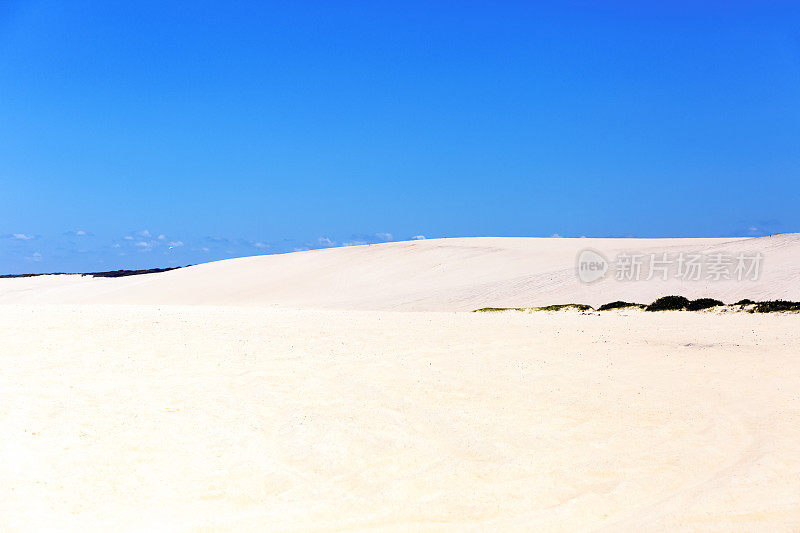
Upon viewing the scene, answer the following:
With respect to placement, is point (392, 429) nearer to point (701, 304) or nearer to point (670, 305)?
point (670, 305)

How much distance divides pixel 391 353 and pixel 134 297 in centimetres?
3047

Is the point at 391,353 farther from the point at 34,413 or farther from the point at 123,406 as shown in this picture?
the point at 34,413

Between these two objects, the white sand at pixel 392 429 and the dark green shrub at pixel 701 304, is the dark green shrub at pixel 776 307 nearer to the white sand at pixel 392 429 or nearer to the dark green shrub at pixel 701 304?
the dark green shrub at pixel 701 304

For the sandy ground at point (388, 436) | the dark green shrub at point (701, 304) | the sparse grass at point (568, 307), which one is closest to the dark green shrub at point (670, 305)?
the dark green shrub at point (701, 304)

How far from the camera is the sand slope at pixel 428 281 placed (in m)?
24.2

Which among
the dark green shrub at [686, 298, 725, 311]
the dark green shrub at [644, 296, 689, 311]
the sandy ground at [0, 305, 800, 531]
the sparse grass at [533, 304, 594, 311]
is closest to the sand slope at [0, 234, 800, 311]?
the sparse grass at [533, 304, 594, 311]

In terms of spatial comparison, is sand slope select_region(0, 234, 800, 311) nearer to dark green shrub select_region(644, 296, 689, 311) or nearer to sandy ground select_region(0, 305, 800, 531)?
dark green shrub select_region(644, 296, 689, 311)

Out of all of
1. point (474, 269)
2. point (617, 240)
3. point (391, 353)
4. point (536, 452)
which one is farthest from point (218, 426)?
point (617, 240)

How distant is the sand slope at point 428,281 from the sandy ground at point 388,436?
12748 millimetres

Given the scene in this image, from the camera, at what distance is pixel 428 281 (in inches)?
1300

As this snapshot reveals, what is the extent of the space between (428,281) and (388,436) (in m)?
26.9

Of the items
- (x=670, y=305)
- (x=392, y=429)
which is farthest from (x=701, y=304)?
(x=392, y=429)

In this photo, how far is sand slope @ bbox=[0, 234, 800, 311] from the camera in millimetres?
24188

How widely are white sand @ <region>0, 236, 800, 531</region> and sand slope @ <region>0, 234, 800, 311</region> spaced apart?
34.6 feet
